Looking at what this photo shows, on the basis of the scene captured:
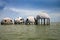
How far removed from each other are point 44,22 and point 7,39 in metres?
4.95

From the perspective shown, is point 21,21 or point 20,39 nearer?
point 20,39

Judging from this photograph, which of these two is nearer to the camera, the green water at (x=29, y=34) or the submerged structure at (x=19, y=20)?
the green water at (x=29, y=34)

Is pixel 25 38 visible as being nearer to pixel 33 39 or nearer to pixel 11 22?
pixel 33 39

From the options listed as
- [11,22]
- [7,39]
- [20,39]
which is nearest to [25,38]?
[20,39]

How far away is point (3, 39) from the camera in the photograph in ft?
10.6

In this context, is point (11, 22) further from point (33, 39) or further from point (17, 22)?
point (33, 39)

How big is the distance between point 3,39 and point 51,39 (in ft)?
2.82

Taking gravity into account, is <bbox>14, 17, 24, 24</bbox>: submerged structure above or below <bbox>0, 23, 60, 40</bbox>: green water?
above

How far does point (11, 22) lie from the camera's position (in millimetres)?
7859

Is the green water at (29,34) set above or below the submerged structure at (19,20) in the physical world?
below

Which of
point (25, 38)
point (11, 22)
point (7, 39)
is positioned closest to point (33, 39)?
point (25, 38)

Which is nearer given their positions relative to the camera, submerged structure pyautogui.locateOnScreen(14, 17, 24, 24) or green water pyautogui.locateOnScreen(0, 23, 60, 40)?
green water pyautogui.locateOnScreen(0, 23, 60, 40)

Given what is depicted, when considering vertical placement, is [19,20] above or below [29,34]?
above

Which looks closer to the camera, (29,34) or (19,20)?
(29,34)
